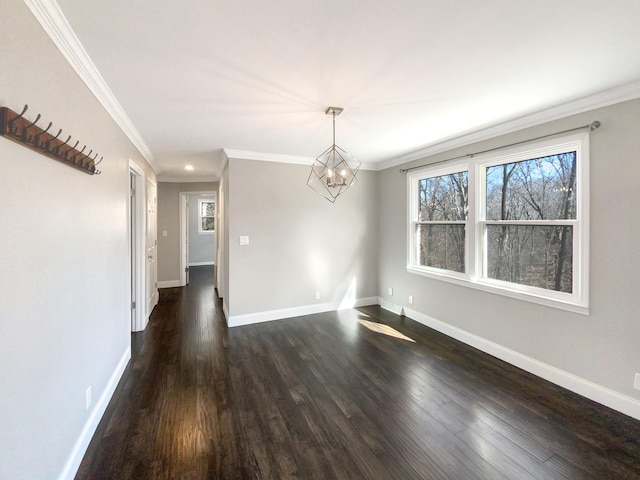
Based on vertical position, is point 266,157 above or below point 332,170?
above

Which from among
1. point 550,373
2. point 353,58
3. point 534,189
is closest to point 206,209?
point 353,58

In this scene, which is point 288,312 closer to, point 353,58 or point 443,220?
point 443,220

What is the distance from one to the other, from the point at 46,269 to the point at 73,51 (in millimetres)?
1205

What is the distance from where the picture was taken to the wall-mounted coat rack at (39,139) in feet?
3.33

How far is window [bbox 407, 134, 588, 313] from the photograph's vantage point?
2.42 m

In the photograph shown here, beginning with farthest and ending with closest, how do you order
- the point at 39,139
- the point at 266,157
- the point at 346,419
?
1. the point at 266,157
2. the point at 346,419
3. the point at 39,139

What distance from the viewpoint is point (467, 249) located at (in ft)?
10.9

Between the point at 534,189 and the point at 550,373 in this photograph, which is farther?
the point at 534,189

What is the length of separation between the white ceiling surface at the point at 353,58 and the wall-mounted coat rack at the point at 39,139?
23.4 inches

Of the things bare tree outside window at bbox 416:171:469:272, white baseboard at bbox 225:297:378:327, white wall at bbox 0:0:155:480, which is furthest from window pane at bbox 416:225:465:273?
white wall at bbox 0:0:155:480

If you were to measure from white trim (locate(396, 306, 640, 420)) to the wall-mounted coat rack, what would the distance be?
3.86 m

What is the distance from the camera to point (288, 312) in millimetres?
4184

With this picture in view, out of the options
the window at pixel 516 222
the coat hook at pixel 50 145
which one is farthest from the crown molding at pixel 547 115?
the coat hook at pixel 50 145

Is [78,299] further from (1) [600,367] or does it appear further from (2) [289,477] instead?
(1) [600,367]
